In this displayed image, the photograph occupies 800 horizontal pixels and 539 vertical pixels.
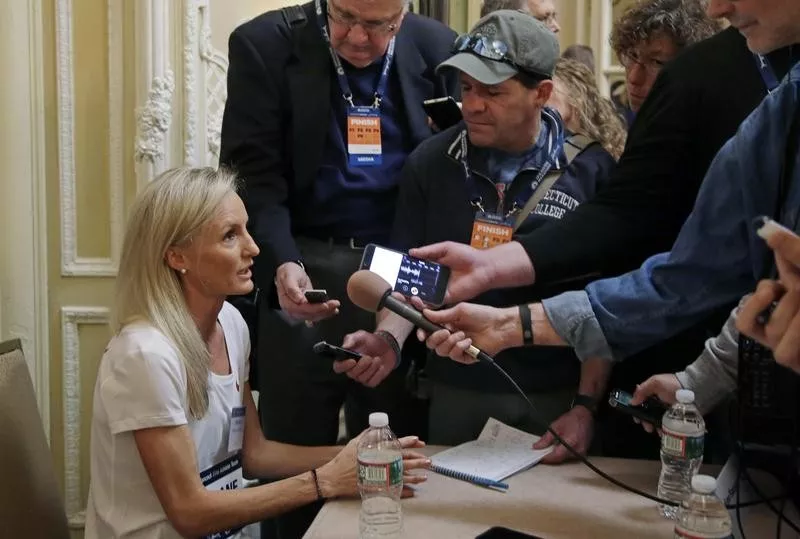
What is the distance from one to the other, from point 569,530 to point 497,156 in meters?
0.91

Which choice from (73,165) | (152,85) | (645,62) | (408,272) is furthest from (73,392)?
(645,62)

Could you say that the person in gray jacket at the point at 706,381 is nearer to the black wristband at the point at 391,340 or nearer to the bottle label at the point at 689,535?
the bottle label at the point at 689,535

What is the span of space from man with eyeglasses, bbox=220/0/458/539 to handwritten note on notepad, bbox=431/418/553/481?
48 cm

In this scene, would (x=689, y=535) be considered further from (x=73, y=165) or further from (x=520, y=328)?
(x=73, y=165)

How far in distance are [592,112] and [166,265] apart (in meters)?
1.13

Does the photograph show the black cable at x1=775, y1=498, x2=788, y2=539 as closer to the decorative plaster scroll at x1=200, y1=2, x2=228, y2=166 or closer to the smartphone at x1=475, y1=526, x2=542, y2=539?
the smartphone at x1=475, y1=526, x2=542, y2=539

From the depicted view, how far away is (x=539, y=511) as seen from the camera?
1462mm

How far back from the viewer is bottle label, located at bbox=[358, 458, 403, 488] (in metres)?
1.36

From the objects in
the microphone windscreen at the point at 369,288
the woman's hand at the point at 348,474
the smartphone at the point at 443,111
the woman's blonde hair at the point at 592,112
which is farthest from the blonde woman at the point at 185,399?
the woman's blonde hair at the point at 592,112

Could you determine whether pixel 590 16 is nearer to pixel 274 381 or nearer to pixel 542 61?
pixel 542 61

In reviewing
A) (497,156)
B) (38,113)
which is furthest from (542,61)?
(38,113)

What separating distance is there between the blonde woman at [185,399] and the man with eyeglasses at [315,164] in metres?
0.35

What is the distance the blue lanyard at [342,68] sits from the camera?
2184 mm

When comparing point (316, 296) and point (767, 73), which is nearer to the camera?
point (767, 73)
